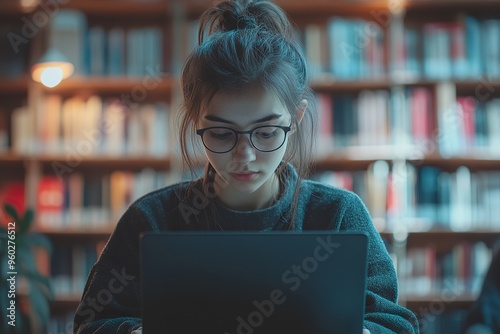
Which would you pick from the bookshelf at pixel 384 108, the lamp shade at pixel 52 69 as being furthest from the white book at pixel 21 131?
the lamp shade at pixel 52 69

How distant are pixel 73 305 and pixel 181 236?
2563mm

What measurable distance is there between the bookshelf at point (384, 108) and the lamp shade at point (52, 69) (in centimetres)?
25

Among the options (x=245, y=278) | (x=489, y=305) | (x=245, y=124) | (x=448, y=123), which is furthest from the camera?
(x=448, y=123)

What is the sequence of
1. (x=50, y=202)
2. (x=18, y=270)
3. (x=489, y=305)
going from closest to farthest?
(x=489, y=305) < (x=18, y=270) < (x=50, y=202)

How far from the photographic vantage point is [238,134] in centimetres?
112

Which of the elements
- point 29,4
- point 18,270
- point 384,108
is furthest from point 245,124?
point 29,4

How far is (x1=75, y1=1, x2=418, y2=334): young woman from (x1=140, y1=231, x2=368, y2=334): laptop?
0.12 meters

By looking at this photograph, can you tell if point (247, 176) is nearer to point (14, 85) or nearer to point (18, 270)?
point (18, 270)

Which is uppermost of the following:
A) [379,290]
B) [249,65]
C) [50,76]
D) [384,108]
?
[50,76]

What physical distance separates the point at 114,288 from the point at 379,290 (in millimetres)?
439

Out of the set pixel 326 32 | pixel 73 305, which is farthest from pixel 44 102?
pixel 326 32

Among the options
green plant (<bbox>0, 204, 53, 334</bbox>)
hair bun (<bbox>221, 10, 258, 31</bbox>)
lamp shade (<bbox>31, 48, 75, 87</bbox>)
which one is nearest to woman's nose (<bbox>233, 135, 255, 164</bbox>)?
hair bun (<bbox>221, 10, 258, 31</bbox>)

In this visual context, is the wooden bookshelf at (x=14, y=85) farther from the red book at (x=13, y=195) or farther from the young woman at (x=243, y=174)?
the young woman at (x=243, y=174)

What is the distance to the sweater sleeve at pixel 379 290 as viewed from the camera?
43.3 inches
